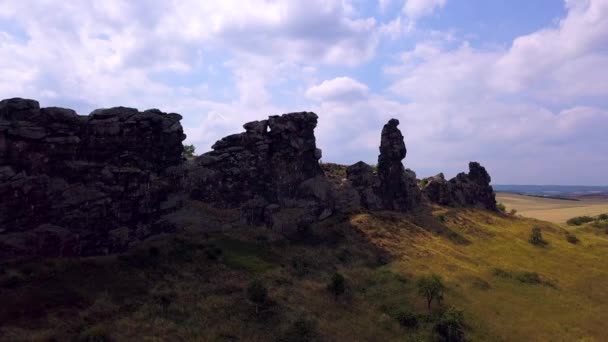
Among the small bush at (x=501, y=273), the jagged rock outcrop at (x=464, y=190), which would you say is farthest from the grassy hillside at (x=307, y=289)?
the jagged rock outcrop at (x=464, y=190)

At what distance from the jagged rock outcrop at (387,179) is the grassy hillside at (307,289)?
4.18 m

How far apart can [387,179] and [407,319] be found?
98.4ft

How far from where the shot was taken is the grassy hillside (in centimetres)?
2598

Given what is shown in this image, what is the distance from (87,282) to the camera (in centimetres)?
2923

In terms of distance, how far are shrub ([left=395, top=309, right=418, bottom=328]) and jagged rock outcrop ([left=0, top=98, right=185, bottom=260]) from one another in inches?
860

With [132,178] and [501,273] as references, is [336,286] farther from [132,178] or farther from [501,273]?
[501,273]

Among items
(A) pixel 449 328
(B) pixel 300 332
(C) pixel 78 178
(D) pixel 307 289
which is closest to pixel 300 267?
(D) pixel 307 289

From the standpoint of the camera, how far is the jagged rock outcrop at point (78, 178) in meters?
31.4

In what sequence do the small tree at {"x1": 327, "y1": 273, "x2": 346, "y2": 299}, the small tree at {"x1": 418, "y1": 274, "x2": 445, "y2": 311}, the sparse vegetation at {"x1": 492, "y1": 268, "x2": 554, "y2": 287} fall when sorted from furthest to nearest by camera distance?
the sparse vegetation at {"x1": 492, "y1": 268, "x2": 554, "y2": 287} < the small tree at {"x1": 418, "y1": 274, "x2": 445, "y2": 311} < the small tree at {"x1": 327, "y1": 273, "x2": 346, "y2": 299}

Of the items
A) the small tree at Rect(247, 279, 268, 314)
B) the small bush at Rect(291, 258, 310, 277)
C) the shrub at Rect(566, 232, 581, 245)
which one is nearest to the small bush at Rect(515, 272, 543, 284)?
the small bush at Rect(291, 258, 310, 277)

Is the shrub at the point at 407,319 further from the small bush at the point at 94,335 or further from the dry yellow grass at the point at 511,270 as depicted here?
the small bush at the point at 94,335

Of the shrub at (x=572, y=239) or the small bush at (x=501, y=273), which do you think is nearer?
the small bush at (x=501, y=273)

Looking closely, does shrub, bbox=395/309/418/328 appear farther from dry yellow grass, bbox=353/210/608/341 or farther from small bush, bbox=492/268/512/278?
small bush, bbox=492/268/512/278

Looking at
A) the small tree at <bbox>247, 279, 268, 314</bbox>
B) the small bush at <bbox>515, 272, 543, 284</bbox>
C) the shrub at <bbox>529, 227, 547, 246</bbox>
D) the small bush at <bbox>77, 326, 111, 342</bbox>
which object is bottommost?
the small bush at <bbox>515, 272, 543, 284</bbox>
